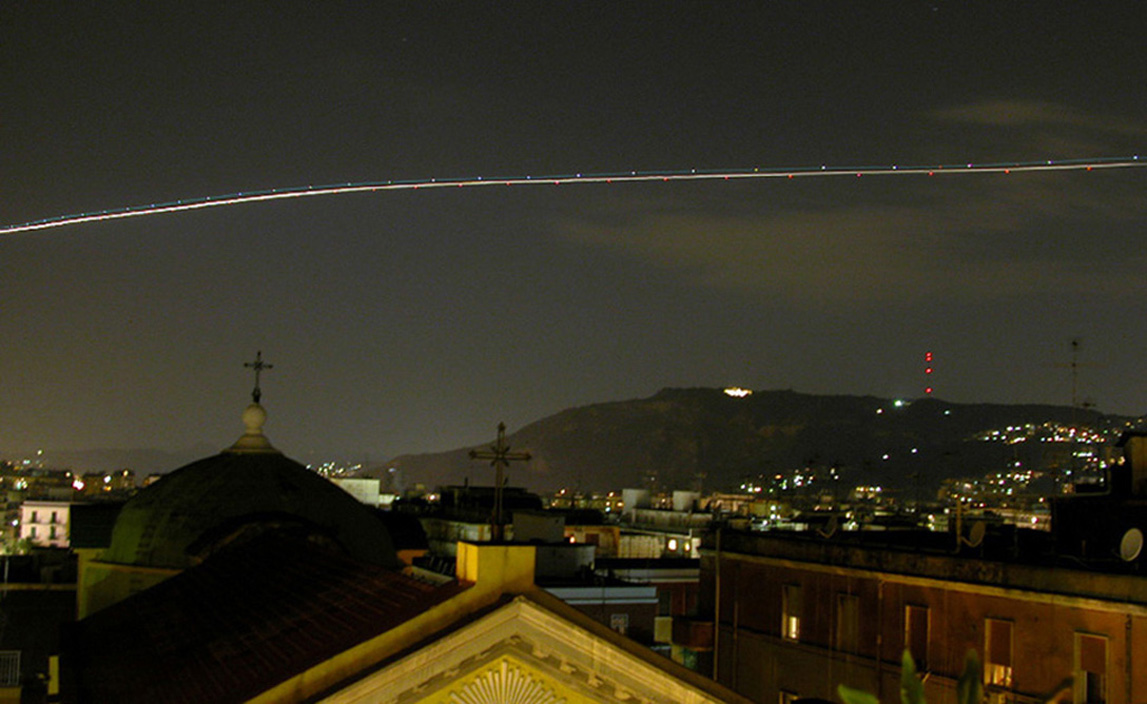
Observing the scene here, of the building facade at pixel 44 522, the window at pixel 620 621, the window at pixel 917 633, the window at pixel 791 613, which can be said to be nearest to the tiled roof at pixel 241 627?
the window at pixel 917 633

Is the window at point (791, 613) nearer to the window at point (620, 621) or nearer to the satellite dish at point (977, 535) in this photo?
the satellite dish at point (977, 535)

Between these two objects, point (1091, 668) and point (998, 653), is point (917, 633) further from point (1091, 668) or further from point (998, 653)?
point (1091, 668)

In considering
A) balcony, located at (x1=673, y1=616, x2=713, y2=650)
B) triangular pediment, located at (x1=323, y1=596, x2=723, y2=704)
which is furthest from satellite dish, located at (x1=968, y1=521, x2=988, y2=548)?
triangular pediment, located at (x1=323, y1=596, x2=723, y2=704)

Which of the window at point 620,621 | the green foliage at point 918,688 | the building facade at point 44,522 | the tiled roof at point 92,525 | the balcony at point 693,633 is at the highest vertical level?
the green foliage at point 918,688

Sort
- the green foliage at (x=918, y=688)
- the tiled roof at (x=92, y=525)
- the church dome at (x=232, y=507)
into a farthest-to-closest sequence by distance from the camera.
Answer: the tiled roof at (x=92, y=525), the church dome at (x=232, y=507), the green foliage at (x=918, y=688)

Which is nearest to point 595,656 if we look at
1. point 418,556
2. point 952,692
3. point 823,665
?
point 952,692

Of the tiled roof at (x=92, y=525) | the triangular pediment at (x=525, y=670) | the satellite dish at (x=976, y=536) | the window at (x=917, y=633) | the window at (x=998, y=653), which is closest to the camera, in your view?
the triangular pediment at (x=525, y=670)
